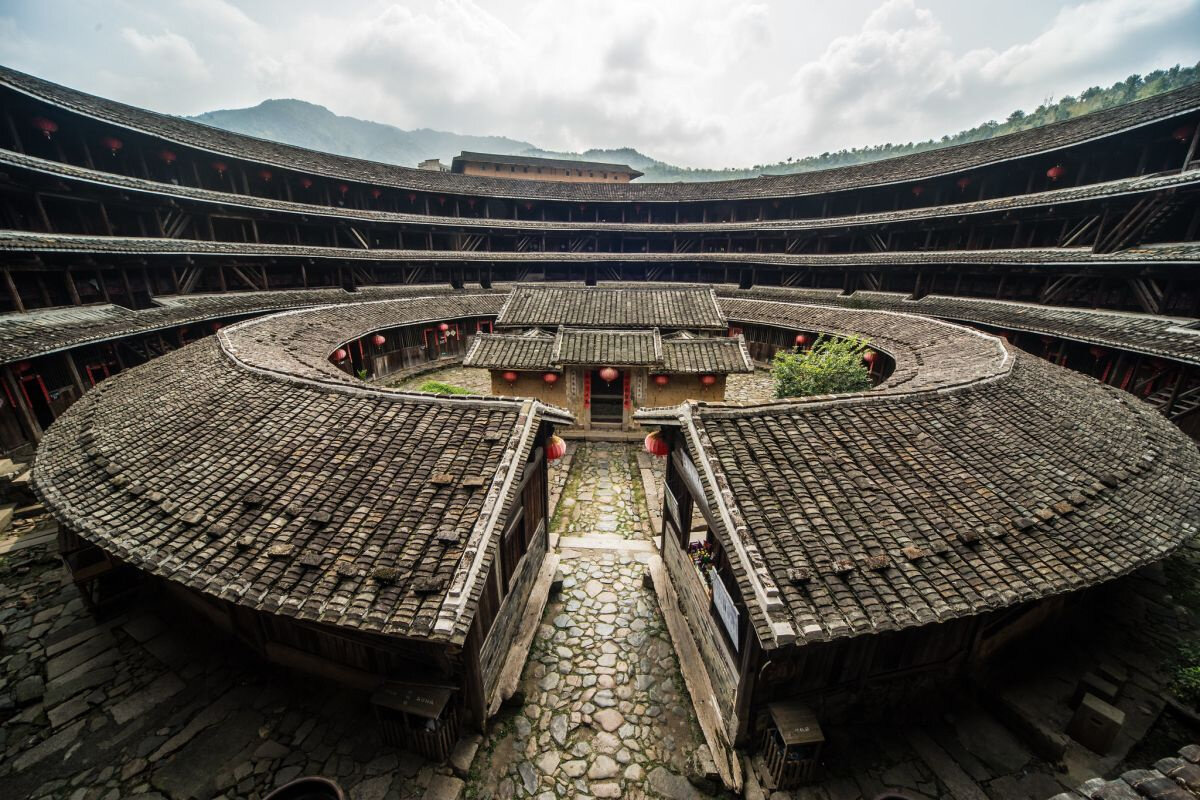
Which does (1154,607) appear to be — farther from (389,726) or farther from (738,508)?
(389,726)

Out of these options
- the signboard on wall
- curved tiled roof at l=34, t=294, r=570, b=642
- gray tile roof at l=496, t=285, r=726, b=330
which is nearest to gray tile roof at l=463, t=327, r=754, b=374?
gray tile roof at l=496, t=285, r=726, b=330

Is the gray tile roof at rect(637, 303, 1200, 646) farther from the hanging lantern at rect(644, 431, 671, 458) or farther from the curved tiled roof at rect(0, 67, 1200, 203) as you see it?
the curved tiled roof at rect(0, 67, 1200, 203)

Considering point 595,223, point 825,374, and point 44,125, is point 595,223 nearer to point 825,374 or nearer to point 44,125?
point 825,374

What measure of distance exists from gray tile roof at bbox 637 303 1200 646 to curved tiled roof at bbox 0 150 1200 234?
13258 millimetres

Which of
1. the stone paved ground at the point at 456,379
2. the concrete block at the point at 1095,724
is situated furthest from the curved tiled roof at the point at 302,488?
the stone paved ground at the point at 456,379

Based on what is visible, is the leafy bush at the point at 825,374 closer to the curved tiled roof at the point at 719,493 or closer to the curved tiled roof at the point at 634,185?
the curved tiled roof at the point at 719,493

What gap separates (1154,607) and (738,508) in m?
10.4

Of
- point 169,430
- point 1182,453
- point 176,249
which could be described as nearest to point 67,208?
point 176,249

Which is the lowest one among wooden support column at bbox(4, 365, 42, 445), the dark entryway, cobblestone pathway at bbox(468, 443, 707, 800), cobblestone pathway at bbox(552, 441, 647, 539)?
cobblestone pathway at bbox(468, 443, 707, 800)

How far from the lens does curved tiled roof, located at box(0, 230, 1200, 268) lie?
1381 cm

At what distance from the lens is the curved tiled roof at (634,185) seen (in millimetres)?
15633

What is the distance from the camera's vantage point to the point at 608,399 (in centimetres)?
1730

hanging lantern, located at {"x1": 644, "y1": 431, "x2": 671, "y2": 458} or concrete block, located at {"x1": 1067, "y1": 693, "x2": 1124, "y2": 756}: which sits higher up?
hanging lantern, located at {"x1": 644, "y1": 431, "x2": 671, "y2": 458}

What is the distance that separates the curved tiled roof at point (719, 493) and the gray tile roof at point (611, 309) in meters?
12.9
